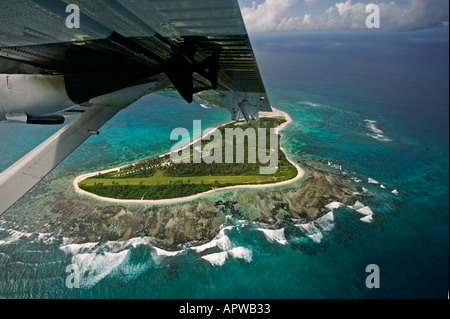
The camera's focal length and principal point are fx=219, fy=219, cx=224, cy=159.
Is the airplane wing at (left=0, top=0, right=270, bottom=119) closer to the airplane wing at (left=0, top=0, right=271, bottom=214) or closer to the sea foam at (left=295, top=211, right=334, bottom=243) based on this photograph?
the airplane wing at (left=0, top=0, right=271, bottom=214)

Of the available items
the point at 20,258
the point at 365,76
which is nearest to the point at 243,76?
the point at 20,258

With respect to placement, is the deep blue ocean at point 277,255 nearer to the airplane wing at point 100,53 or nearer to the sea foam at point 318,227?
the sea foam at point 318,227

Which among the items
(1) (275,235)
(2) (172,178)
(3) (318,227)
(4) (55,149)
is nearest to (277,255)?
(1) (275,235)

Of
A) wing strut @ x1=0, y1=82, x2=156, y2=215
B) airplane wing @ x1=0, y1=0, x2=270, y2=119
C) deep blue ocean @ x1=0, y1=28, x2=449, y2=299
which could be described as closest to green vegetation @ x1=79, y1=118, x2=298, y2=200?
deep blue ocean @ x1=0, y1=28, x2=449, y2=299

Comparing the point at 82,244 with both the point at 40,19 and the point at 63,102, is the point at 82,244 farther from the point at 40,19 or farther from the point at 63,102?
the point at 40,19

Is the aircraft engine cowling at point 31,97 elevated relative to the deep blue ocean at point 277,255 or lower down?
elevated

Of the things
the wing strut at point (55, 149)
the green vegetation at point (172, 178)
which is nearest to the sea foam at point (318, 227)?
the green vegetation at point (172, 178)
